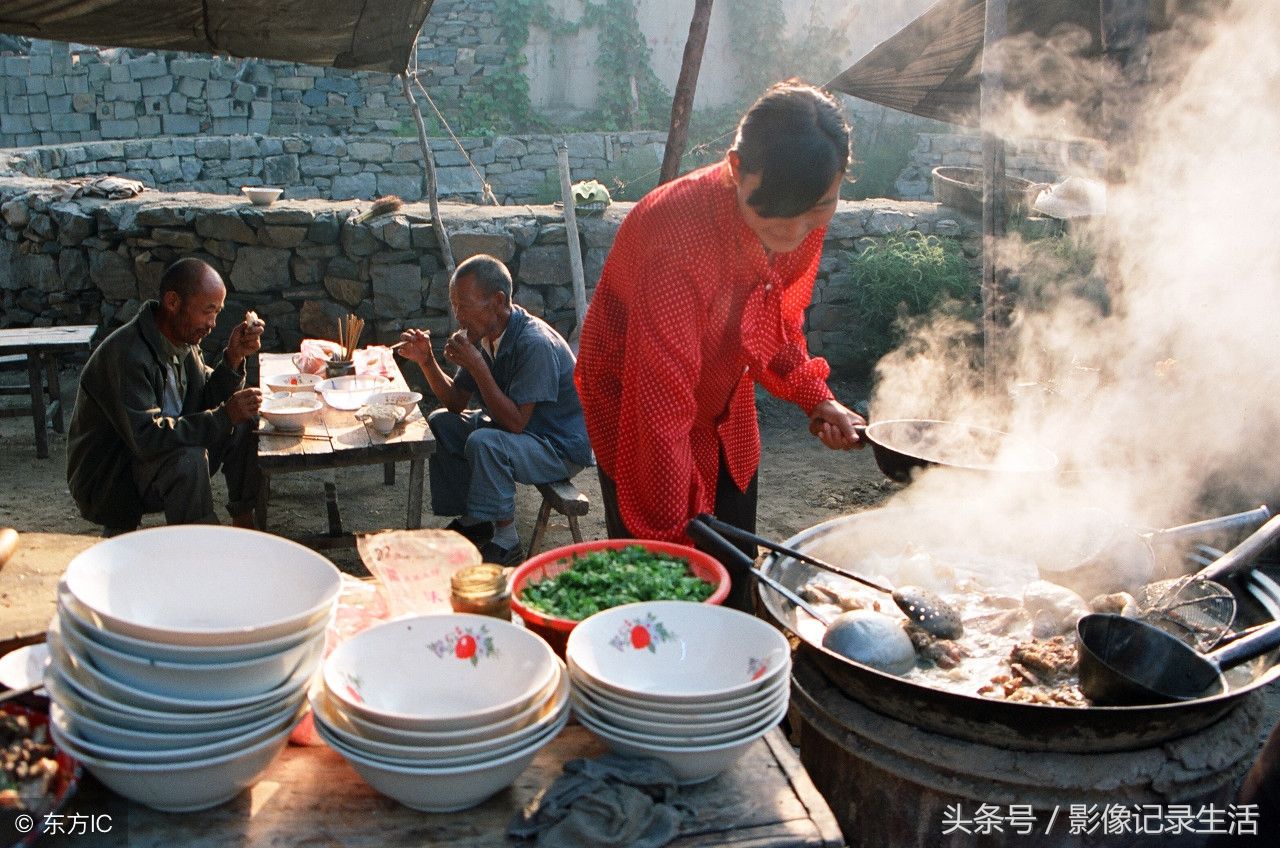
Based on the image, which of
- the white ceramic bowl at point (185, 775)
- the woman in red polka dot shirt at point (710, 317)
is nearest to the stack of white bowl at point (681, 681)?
the white ceramic bowl at point (185, 775)

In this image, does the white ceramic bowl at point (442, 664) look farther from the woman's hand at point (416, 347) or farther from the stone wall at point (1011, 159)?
the stone wall at point (1011, 159)

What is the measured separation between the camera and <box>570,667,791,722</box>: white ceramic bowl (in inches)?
60.0

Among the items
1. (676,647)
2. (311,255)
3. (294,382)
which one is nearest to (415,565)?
(676,647)

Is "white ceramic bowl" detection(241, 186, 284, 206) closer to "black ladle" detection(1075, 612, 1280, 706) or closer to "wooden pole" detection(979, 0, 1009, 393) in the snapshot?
"wooden pole" detection(979, 0, 1009, 393)

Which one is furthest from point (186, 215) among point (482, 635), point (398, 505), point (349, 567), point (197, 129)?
point (197, 129)

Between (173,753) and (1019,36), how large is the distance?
23.2 feet

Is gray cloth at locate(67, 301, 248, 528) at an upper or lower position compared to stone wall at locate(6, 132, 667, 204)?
lower

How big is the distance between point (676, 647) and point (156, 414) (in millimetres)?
3291

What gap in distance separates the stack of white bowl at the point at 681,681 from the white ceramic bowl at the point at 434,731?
13 centimetres

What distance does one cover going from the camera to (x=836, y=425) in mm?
2895

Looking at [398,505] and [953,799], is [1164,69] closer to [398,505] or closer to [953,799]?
[953,799]

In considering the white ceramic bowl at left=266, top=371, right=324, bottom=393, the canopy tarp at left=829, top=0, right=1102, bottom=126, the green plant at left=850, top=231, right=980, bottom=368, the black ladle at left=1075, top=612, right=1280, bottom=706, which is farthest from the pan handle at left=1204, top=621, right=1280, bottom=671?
the green plant at left=850, top=231, right=980, bottom=368

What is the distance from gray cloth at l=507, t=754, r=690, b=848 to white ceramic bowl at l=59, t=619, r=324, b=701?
42 cm

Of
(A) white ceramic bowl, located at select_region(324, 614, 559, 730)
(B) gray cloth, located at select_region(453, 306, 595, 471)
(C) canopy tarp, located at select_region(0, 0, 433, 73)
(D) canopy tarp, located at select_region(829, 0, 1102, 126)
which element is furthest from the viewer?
(D) canopy tarp, located at select_region(829, 0, 1102, 126)
